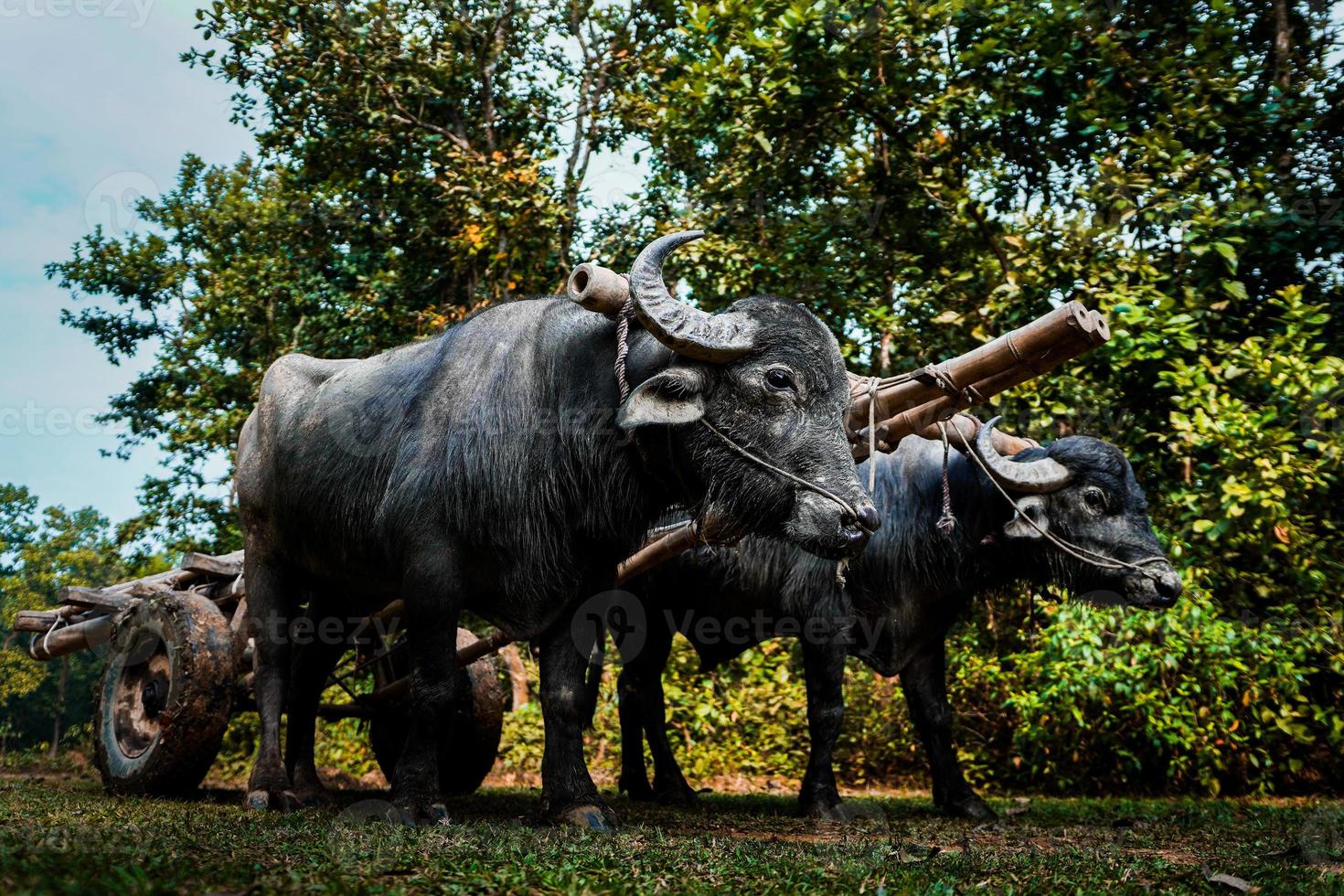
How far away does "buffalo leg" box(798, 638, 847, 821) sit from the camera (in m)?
6.02

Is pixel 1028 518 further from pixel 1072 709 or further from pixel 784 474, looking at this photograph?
pixel 1072 709

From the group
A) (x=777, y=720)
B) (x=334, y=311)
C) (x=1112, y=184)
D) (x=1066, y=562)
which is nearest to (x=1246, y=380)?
(x=1112, y=184)

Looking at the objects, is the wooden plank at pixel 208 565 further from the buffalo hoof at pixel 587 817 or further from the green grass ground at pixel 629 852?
the buffalo hoof at pixel 587 817

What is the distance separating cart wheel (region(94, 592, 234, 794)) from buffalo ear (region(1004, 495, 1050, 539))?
13.4 ft

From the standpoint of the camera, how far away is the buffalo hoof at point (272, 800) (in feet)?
17.0

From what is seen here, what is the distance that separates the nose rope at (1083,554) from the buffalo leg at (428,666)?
296cm

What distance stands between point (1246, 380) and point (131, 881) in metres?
7.91

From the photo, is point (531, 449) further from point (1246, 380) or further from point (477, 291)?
point (477, 291)

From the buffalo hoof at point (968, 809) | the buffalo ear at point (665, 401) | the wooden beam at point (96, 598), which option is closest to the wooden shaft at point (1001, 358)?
the buffalo ear at point (665, 401)

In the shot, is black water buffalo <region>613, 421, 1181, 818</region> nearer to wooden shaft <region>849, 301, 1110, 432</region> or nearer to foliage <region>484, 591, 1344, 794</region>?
wooden shaft <region>849, 301, 1110, 432</region>

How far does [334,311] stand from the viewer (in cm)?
1262

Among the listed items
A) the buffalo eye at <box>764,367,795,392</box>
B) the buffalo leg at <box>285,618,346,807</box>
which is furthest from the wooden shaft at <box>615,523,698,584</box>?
the buffalo leg at <box>285,618,346,807</box>

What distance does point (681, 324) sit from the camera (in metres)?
4.34

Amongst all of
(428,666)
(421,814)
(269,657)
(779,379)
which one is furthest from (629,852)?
(269,657)
